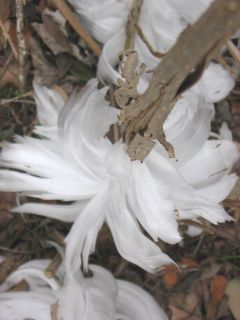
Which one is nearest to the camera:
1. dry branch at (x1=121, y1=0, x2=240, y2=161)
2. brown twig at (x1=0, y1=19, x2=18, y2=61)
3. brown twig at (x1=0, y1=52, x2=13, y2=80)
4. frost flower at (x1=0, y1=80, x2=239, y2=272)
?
dry branch at (x1=121, y1=0, x2=240, y2=161)

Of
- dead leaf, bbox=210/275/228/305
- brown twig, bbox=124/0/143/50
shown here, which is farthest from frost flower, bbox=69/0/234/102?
dead leaf, bbox=210/275/228/305

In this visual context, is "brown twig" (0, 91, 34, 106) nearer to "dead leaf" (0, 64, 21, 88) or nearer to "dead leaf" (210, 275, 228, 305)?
"dead leaf" (0, 64, 21, 88)

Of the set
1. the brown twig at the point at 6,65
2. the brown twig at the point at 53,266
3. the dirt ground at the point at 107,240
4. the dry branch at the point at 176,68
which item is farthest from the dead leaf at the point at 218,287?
the brown twig at the point at 6,65

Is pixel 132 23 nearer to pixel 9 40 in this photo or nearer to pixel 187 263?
pixel 9 40

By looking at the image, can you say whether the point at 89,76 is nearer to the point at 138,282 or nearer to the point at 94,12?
the point at 94,12

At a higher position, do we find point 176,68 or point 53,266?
point 176,68

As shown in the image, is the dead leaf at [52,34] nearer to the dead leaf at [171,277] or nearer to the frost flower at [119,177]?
the frost flower at [119,177]

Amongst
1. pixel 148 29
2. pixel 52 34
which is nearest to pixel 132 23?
pixel 148 29
